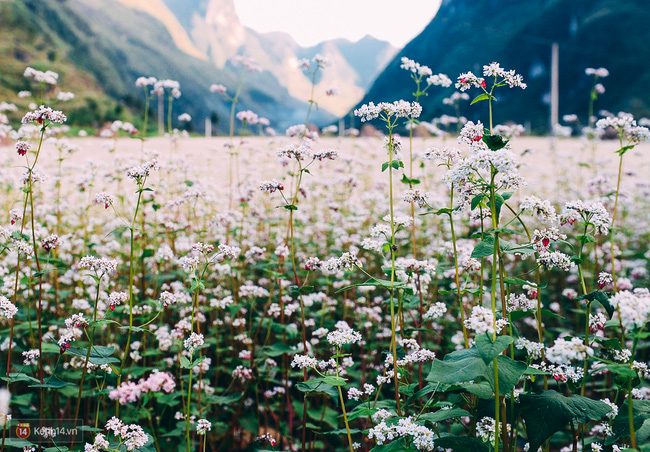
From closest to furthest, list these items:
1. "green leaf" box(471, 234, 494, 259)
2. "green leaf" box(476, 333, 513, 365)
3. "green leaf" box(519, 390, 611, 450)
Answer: "green leaf" box(476, 333, 513, 365)
"green leaf" box(519, 390, 611, 450)
"green leaf" box(471, 234, 494, 259)

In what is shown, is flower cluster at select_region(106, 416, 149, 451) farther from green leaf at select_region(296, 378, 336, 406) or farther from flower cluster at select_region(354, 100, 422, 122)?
flower cluster at select_region(354, 100, 422, 122)

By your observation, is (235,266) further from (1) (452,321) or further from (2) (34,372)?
(1) (452,321)

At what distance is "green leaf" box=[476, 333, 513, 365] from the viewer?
1864mm

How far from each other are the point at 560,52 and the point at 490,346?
143541mm

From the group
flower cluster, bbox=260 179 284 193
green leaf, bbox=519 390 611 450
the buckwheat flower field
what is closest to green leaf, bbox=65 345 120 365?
the buckwheat flower field

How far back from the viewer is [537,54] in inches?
5153

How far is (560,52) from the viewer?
120 m

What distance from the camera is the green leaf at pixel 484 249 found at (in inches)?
85.7

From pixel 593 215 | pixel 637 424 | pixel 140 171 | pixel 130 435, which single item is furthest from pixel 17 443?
pixel 593 215

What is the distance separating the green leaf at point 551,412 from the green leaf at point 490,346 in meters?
0.47

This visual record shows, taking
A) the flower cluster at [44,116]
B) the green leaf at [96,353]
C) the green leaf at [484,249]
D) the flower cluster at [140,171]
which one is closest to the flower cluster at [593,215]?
the green leaf at [484,249]

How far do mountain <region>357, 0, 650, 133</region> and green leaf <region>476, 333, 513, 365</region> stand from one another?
79.1 m

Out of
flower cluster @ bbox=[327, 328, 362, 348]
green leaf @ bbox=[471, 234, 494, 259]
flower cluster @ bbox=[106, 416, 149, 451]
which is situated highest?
green leaf @ bbox=[471, 234, 494, 259]

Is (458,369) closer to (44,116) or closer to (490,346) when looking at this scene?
(490,346)
